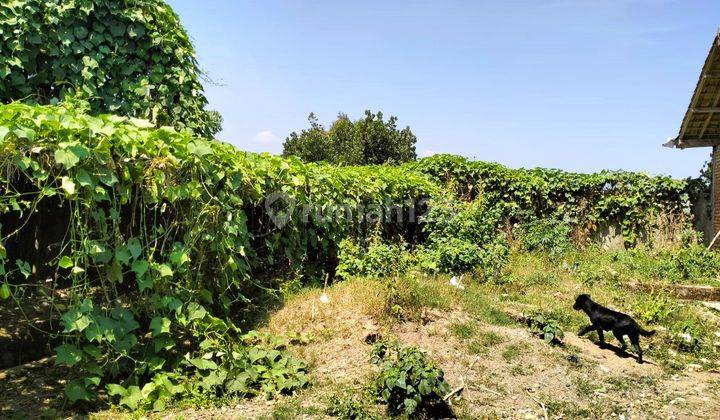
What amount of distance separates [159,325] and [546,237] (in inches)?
431

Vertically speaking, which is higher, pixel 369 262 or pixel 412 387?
pixel 369 262

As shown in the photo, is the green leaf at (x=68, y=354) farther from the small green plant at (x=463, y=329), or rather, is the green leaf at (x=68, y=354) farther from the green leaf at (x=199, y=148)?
the small green plant at (x=463, y=329)

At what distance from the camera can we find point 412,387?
4.52m

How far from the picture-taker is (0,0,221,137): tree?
7.35m

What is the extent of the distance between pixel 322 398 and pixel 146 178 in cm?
254

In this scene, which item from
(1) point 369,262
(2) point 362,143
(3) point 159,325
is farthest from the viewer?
(2) point 362,143

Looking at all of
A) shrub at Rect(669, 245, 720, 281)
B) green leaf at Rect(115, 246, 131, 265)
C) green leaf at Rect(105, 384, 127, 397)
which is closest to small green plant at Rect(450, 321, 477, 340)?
green leaf at Rect(105, 384, 127, 397)

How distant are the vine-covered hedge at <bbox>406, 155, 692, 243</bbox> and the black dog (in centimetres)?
866

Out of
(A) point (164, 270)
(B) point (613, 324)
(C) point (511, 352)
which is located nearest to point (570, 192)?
(B) point (613, 324)

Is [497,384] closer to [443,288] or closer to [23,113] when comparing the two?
[443,288]

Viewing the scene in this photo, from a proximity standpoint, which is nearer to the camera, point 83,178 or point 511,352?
point 83,178

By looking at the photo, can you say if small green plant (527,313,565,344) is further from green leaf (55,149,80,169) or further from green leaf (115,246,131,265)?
green leaf (55,149,80,169)

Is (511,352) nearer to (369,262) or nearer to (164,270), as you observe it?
(369,262)

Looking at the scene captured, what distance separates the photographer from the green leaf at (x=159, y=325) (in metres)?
4.87
